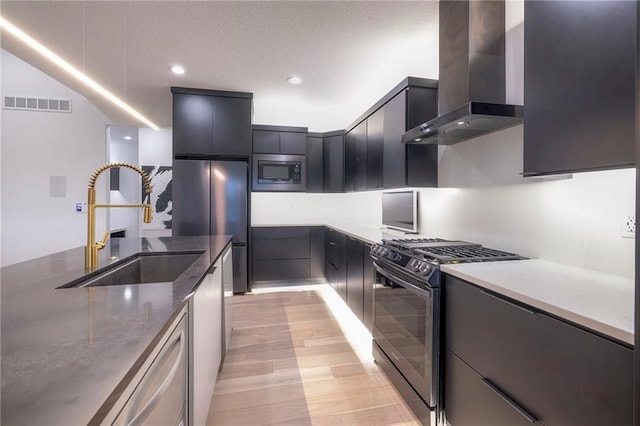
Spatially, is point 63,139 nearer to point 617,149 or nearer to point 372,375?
point 372,375

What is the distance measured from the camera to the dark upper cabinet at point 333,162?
13.9 ft

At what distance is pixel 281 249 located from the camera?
4.03m

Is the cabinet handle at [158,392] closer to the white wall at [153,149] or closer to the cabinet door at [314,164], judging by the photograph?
the cabinet door at [314,164]

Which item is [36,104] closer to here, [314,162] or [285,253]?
[314,162]

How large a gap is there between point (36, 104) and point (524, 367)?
6.41 meters

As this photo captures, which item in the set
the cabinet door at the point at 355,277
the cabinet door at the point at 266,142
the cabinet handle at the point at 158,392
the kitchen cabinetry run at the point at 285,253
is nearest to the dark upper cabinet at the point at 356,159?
the cabinet door at the point at 355,277

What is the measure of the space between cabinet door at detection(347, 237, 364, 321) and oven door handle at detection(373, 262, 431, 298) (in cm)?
57

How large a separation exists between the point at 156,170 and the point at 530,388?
20.6 feet

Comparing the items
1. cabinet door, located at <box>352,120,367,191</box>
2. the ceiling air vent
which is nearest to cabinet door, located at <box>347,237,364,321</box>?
cabinet door, located at <box>352,120,367,191</box>

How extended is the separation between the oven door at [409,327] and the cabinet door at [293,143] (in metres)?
2.59

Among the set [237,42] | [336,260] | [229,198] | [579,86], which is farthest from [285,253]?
[579,86]

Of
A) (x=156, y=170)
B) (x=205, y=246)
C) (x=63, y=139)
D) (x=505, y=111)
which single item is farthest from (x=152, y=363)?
(x=156, y=170)

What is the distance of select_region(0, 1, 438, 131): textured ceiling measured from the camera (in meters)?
2.21

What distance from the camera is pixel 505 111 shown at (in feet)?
5.08
